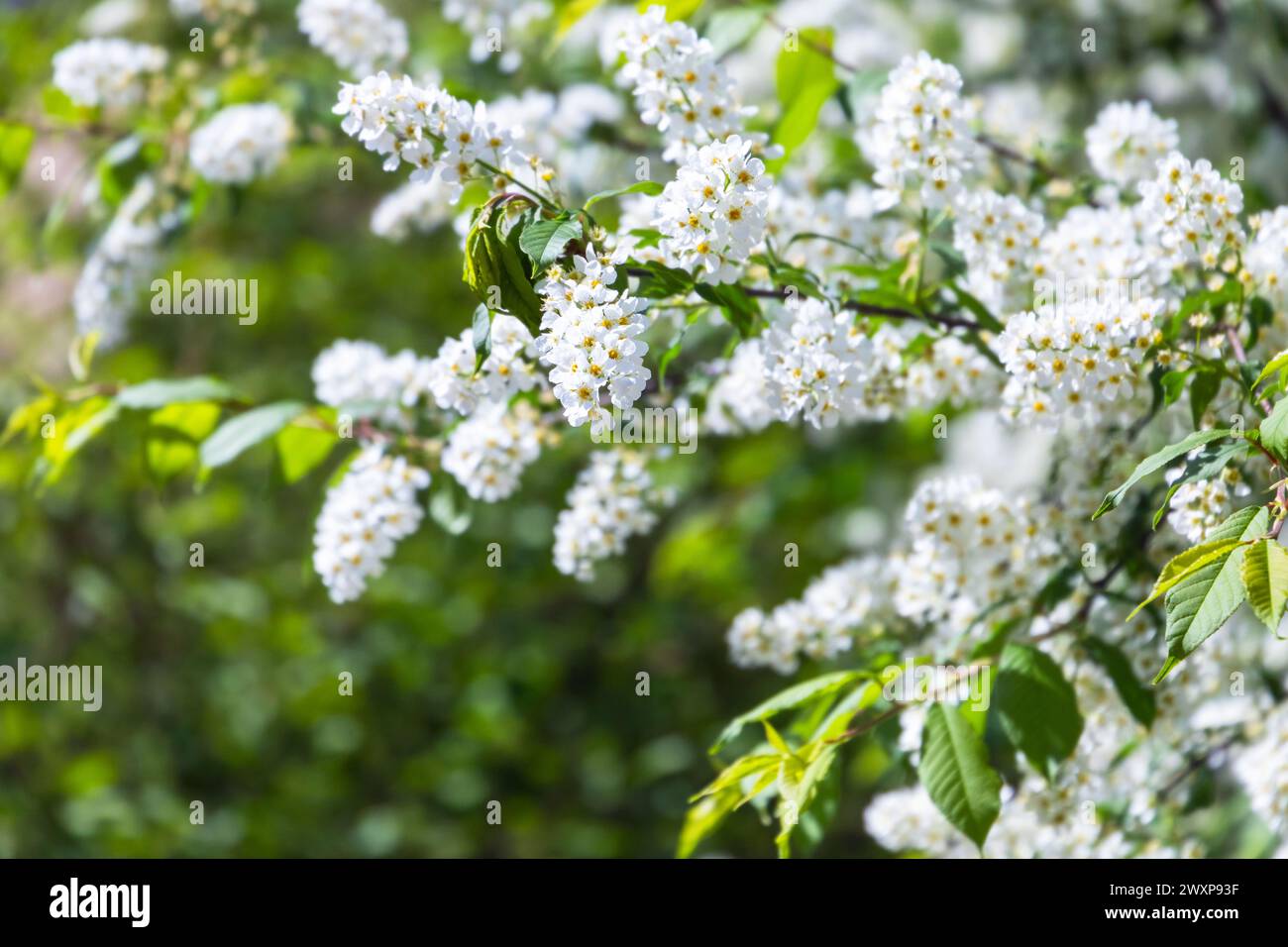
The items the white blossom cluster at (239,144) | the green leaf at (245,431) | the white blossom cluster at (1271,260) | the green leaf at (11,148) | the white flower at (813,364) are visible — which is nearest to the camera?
the white flower at (813,364)

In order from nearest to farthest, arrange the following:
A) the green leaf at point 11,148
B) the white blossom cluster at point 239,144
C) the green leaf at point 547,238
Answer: the green leaf at point 547,238 < the white blossom cluster at point 239,144 < the green leaf at point 11,148

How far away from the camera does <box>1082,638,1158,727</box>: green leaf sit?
1857mm

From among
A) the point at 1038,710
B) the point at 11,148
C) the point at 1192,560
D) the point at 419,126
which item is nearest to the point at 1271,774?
the point at 1038,710

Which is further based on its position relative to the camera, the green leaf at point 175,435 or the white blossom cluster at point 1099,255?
the green leaf at point 175,435

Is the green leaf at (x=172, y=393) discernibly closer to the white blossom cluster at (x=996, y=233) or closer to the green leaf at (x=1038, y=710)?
the white blossom cluster at (x=996, y=233)

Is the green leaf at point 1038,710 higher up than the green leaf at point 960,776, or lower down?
higher up

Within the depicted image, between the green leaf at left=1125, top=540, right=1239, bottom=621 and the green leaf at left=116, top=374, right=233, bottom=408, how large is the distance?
1.60 metres

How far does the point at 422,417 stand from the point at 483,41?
1076mm

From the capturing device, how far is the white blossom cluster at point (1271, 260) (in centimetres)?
182

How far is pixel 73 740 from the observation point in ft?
16.3

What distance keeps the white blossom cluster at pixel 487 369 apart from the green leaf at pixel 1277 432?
3.01 feet

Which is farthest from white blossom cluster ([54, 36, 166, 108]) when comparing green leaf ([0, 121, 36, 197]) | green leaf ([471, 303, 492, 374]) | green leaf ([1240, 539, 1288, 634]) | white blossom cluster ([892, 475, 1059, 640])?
green leaf ([1240, 539, 1288, 634])

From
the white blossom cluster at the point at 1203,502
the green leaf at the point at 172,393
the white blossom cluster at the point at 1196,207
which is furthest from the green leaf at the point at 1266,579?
the green leaf at the point at 172,393

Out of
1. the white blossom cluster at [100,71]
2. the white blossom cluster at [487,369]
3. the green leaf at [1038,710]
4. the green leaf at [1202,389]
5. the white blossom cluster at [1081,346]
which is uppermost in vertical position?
the white blossom cluster at [100,71]
